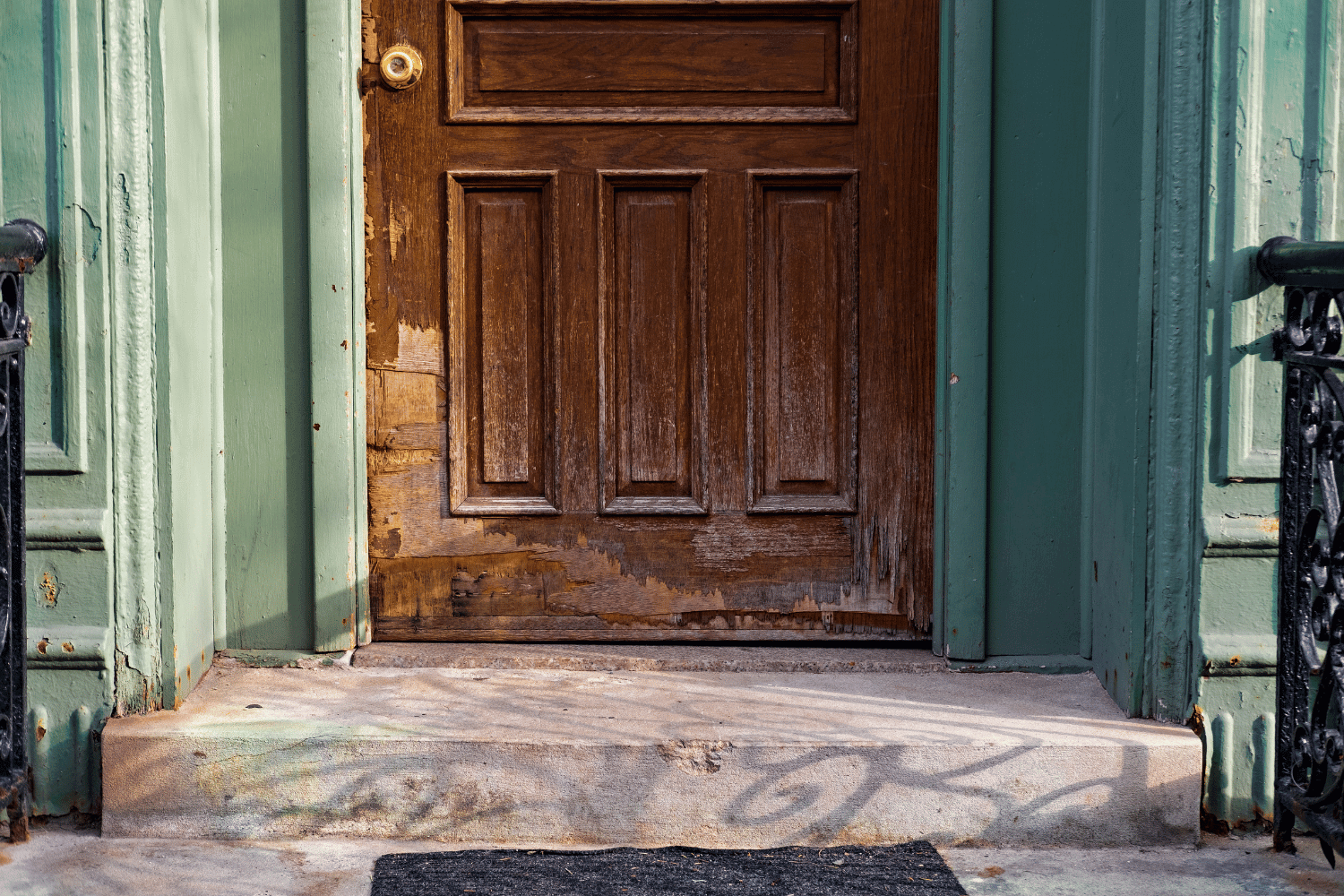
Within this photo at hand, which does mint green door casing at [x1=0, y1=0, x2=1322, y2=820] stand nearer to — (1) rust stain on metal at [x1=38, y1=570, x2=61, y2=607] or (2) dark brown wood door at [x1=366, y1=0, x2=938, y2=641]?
(1) rust stain on metal at [x1=38, y1=570, x2=61, y2=607]

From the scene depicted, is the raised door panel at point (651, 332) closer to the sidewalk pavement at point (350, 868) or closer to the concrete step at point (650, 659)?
the concrete step at point (650, 659)

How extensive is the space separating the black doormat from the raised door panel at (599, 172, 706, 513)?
0.85m

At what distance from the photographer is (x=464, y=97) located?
2.72 meters

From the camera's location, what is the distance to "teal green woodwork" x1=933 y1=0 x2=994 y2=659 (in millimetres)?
2568

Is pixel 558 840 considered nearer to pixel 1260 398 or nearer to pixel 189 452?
pixel 189 452

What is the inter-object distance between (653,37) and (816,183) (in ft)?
1.66

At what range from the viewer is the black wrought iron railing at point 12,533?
2.11 metres

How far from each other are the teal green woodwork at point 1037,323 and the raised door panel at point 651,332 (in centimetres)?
68

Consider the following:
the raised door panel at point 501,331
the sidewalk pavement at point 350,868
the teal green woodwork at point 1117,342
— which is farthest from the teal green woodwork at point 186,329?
the teal green woodwork at point 1117,342

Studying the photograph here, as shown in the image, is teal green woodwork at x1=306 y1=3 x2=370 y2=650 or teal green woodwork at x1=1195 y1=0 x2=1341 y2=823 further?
teal green woodwork at x1=306 y1=3 x2=370 y2=650

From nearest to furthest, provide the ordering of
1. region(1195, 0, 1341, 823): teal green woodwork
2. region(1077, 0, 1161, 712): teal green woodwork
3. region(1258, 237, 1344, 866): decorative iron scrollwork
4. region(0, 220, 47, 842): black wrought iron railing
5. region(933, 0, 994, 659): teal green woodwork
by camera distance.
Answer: region(1258, 237, 1344, 866): decorative iron scrollwork → region(0, 220, 47, 842): black wrought iron railing → region(1195, 0, 1341, 823): teal green woodwork → region(1077, 0, 1161, 712): teal green woodwork → region(933, 0, 994, 659): teal green woodwork

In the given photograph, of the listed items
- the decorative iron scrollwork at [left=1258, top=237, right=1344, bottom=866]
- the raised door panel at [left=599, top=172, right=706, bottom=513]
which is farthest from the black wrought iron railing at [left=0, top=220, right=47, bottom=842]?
the decorative iron scrollwork at [left=1258, top=237, right=1344, bottom=866]

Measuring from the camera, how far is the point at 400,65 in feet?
8.78

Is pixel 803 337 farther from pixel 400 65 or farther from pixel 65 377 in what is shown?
pixel 65 377
